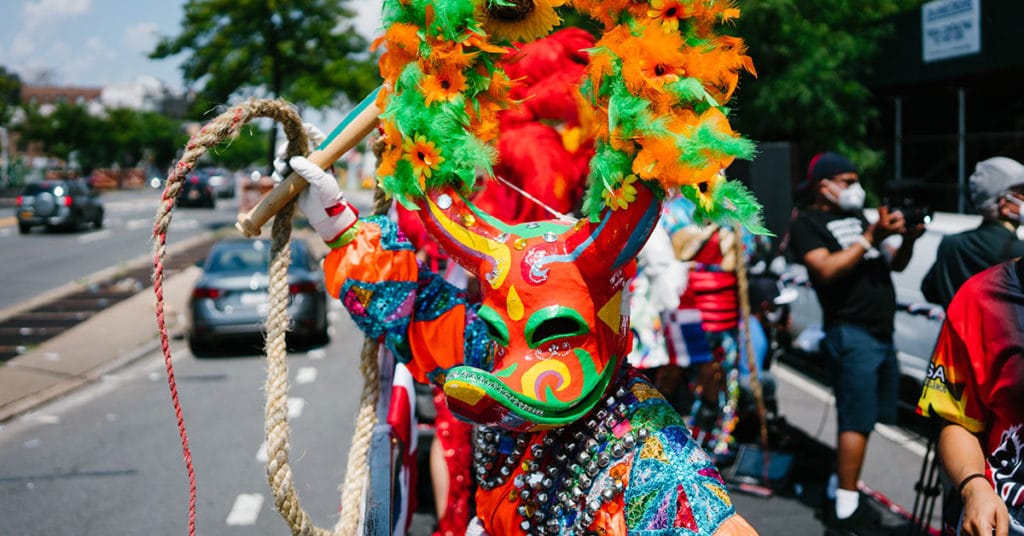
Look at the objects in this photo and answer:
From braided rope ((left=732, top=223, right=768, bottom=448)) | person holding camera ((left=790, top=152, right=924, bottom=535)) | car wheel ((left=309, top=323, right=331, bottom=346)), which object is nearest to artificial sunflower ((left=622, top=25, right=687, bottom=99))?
person holding camera ((left=790, top=152, right=924, bottom=535))

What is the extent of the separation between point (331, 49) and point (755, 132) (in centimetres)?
1239

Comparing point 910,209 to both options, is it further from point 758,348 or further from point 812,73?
Answer: point 812,73

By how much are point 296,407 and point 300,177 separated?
550cm

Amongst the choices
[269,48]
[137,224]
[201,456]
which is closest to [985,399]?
[201,456]

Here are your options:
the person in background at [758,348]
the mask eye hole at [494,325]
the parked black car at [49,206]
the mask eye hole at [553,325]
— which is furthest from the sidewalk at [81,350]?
the parked black car at [49,206]

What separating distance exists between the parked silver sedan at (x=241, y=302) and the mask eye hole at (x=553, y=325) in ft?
25.1

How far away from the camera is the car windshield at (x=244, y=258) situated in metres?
10.4

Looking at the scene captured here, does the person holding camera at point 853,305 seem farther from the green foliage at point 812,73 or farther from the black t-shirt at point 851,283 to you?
the green foliage at point 812,73

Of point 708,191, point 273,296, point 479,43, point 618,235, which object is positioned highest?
point 479,43

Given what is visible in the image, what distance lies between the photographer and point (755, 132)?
13.0 m

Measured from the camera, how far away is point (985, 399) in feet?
7.77

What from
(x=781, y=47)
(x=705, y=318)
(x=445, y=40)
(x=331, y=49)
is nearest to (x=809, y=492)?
(x=705, y=318)

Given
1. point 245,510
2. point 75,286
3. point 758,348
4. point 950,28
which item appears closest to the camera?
point 245,510

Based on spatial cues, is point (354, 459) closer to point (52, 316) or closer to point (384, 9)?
point (384, 9)
